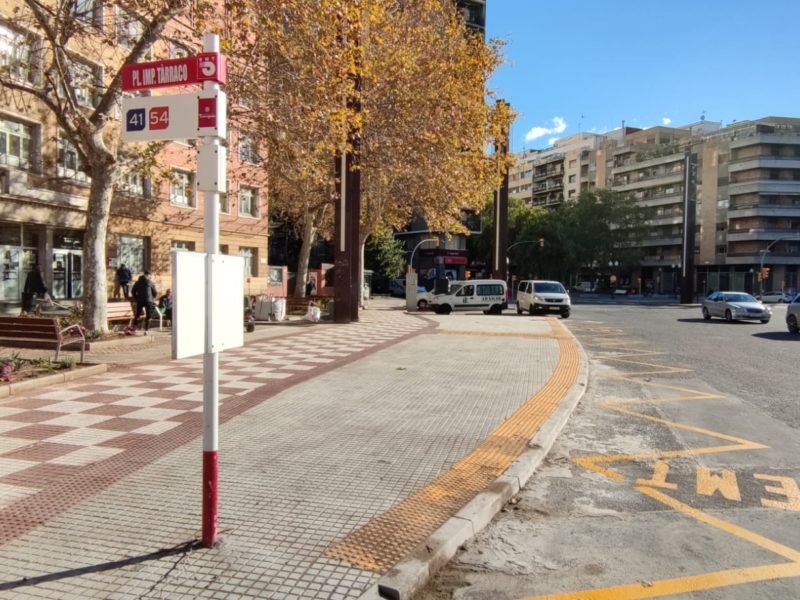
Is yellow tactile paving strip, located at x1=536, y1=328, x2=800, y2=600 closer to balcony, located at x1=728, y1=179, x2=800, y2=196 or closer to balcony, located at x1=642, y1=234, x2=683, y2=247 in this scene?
balcony, located at x1=728, y1=179, x2=800, y2=196

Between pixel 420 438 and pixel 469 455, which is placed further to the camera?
pixel 420 438

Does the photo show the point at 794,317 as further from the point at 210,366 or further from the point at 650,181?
the point at 650,181

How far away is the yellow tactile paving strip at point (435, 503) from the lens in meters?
3.19

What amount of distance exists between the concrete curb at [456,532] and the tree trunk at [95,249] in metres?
10.6

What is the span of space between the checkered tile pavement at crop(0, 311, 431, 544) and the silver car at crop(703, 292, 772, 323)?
1866cm

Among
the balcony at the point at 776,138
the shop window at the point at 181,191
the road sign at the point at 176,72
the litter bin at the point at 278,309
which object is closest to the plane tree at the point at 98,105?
the litter bin at the point at 278,309

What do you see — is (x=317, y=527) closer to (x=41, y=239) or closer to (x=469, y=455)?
(x=469, y=455)

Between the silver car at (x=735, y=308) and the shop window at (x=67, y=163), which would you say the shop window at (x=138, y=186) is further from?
the silver car at (x=735, y=308)

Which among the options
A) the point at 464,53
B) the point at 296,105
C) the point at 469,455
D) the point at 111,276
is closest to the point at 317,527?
the point at 469,455

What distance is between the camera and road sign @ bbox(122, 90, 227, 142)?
3.16 metres

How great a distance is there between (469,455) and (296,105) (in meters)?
10.6

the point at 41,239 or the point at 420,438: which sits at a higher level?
the point at 41,239

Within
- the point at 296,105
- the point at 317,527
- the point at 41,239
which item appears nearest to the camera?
the point at 317,527

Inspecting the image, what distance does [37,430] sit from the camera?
5.53 meters
